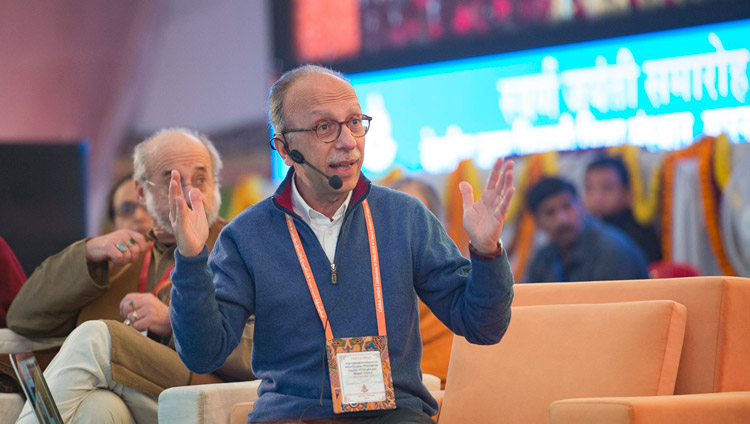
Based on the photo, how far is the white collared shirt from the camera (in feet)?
6.09

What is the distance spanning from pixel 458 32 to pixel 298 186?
13.7 ft

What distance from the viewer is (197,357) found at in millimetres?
1688

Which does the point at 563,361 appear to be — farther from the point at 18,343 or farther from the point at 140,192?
the point at 18,343

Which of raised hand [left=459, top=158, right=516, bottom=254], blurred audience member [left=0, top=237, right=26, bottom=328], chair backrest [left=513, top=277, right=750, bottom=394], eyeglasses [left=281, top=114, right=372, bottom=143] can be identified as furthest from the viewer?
blurred audience member [left=0, top=237, right=26, bottom=328]

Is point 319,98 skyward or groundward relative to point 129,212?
skyward

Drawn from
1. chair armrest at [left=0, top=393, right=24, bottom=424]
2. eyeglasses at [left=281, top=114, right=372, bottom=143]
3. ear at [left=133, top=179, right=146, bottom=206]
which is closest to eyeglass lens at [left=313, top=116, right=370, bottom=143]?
eyeglasses at [left=281, top=114, right=372, bottom=143]

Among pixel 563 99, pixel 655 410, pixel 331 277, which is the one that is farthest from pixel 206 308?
pixel 563 99

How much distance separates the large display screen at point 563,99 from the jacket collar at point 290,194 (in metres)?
3.66

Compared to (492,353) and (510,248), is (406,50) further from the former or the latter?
(492,353)

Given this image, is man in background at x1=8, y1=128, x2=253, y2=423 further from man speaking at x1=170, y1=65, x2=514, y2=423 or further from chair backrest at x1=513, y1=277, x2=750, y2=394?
chair backrest at x1=513, y1=277, x2=750, y2=394

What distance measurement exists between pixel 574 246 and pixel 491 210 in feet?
11.9

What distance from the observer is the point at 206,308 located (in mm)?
1644

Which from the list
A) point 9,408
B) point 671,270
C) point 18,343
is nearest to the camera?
point 9,408

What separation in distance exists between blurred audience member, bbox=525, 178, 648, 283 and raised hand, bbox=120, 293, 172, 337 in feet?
10.4
